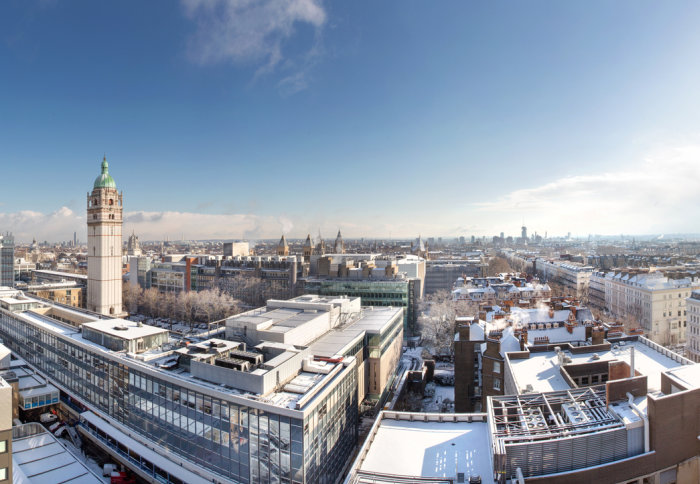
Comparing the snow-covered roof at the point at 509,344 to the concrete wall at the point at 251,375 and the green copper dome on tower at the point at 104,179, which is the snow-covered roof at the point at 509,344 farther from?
the green copper dome on tower at the point at 104,179

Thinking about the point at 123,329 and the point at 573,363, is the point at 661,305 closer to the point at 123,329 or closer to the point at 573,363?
the point at 573,363

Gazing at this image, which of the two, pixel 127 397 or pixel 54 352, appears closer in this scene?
pixel 127 397

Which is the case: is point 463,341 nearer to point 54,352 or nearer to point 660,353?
point 660,353

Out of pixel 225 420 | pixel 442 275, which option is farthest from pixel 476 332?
pixel 442 275

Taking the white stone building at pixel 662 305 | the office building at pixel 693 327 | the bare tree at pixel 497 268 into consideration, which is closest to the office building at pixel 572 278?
the bare tree at pixel 497 268

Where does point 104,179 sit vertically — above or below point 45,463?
above

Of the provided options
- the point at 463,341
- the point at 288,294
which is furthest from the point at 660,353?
the point at 288,294
